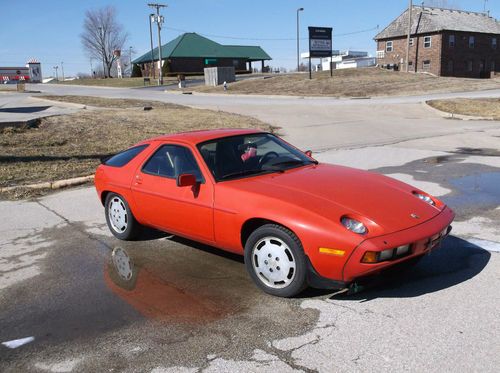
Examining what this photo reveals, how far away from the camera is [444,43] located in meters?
54.7

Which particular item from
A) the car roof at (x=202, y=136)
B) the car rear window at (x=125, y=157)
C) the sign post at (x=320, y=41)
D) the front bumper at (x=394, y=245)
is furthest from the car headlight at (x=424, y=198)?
the sign post at (x=320, y=41)

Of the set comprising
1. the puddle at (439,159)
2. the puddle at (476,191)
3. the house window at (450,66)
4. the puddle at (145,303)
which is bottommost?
the puddle at (145,303)

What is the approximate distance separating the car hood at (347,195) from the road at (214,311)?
645 mm

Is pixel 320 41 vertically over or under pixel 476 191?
over

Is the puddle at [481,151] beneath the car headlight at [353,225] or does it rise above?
beneath

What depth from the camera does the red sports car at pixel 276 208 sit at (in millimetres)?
3801

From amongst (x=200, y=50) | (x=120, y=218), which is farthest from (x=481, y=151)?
(x=200, y=50)

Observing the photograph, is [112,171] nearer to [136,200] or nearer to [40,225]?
[136,200]

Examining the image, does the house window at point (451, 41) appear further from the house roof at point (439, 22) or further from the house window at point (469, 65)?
the house window at point (469, 65)

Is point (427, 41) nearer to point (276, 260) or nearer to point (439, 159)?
point (439, 159)

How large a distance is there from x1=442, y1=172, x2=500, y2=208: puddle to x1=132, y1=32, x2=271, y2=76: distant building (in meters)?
64.9

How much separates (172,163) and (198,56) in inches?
2812

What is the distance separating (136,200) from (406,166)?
6.34 metres

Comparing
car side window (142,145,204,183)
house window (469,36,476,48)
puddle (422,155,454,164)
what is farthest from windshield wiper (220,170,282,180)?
house window (469,36,476,48)
